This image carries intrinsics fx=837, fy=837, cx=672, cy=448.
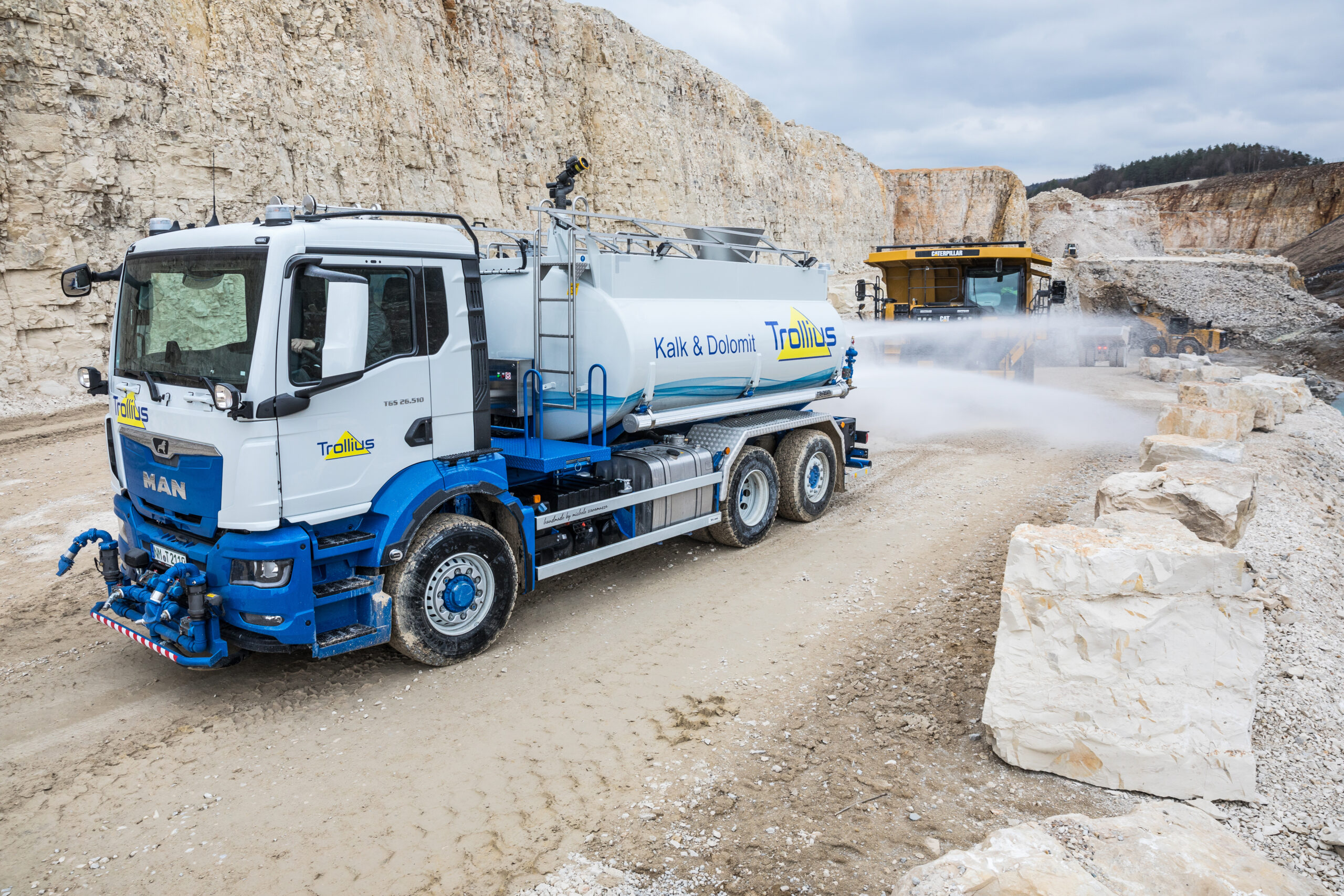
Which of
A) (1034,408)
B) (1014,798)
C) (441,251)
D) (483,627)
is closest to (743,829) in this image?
(1014,798)

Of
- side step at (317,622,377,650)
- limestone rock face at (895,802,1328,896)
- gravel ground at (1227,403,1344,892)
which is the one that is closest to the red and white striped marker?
side step at (317,622,377,650)

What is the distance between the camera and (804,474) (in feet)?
33.8

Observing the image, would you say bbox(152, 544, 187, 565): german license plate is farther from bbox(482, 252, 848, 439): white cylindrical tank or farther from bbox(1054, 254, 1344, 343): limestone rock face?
bbox(1054, 254, 1344, 343): limestone rock face

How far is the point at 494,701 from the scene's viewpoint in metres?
5.94

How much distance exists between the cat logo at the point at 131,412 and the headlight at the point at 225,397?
3.53ft

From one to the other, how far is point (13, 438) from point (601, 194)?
2441 cm

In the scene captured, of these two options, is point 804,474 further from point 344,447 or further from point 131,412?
point 131,412

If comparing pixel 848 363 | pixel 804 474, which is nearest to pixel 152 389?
pixel 804 474

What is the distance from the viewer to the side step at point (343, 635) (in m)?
5.68

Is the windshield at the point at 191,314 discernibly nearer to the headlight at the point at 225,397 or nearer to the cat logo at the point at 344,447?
the headlight at the point at 225,397

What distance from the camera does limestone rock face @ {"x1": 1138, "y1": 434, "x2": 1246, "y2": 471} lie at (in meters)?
8.91

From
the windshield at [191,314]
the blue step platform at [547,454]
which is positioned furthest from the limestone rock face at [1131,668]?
the windshield at [191,314]

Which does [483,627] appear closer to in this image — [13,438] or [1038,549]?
[1038,549]

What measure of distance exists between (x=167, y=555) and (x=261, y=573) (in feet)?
3.10
